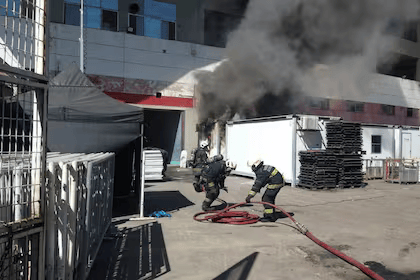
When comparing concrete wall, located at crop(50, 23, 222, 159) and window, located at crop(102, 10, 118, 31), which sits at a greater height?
window, located at crop(102, 10, 118, 31)

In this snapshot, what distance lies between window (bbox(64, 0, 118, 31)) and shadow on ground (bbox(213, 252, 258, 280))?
1791 cm

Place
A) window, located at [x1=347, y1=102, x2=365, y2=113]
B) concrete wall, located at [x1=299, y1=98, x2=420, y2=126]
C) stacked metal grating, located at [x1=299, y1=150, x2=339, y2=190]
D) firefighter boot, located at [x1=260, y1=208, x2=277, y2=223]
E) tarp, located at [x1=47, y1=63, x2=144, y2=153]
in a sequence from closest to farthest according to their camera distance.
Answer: tarp, located at [x1=47, y1=63, x2=144, y2=153], firefighter boot, located at [x1=260, y1=208, x2=277, y2=223], stacked metal grating, located at [x1=299, y1=150, x2=339, y2=190], concrete wall, located at [x1=299, y1=98, x2=420, y2=126], window, located at [x1=347, y1=102, x2=365, y2=113]

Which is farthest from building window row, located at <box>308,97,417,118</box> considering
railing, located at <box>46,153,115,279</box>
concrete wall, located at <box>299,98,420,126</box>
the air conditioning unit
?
railing, located at <box>46,153,115,279</box>

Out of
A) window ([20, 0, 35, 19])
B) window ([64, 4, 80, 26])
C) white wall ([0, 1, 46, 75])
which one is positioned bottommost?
white wall ([0, 1, 46, 75])

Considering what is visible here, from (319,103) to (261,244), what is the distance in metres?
20.8

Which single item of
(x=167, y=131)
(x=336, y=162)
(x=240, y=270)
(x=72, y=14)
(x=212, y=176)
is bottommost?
(x=240, y=270)

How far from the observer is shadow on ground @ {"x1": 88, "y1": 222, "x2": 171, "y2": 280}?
4.18 m

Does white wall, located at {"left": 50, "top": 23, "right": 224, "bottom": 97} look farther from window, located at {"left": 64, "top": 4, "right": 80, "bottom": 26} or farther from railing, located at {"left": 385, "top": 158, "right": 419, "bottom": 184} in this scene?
railing, located at {"left": 385, "top": 158, "right": 419, "bottom": 184}

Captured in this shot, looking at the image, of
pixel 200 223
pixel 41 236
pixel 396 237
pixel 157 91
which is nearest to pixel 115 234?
pixel 200 223

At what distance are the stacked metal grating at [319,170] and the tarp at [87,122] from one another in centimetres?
711

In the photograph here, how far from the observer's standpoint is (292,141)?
12.6 meters

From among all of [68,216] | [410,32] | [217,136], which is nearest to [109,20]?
[217,136]

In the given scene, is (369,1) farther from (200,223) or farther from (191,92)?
(200,223)

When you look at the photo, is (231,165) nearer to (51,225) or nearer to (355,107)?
(51,225)
